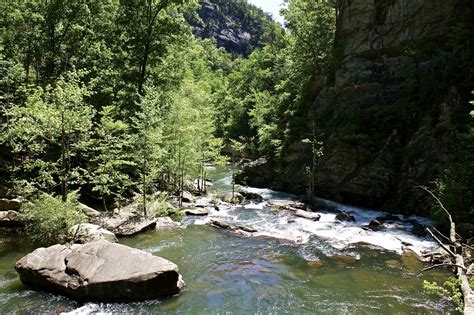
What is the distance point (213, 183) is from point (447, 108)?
73.1 feet

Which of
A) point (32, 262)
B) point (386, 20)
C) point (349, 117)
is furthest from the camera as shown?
point (386, 20)

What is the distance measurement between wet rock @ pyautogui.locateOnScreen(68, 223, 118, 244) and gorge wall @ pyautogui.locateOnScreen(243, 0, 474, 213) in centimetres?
1826

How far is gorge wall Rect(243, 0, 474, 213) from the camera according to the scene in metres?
24.8

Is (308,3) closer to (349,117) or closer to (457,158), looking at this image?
(349,117)

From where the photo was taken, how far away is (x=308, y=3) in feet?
133

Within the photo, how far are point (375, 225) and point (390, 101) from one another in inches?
506

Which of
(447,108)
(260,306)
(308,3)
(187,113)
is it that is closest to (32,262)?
(260,306)

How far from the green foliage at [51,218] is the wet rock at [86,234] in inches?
13.2

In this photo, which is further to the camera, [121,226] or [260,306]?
[121,226]

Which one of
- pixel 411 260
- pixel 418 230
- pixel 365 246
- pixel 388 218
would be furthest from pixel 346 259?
pixel 388 218

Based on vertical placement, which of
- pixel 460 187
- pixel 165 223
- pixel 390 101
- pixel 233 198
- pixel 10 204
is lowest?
pixel 165 223

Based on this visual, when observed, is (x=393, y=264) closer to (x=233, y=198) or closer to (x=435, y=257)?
(x=435, y=257)

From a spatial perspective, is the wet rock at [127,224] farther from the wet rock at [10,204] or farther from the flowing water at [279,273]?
the wet rock at [10,204]

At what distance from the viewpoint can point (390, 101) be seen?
29906 millimetres
